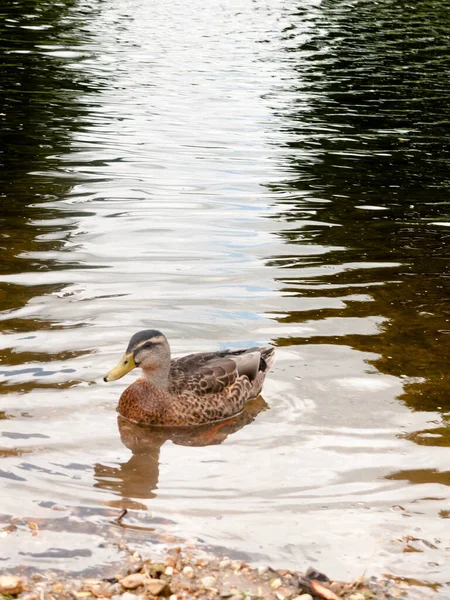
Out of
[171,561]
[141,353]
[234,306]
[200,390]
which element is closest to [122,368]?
[141,353]

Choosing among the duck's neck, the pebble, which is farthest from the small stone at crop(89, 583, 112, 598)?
the duck's neck

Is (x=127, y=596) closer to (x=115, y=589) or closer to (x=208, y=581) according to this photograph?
(x=115, y=589)

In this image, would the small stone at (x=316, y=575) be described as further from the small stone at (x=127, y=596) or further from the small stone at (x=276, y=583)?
the small stone at (x=127, y=596)

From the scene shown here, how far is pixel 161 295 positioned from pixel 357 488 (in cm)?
435

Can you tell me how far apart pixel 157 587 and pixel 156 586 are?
11 mm

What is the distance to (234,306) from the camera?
11297 millimetres

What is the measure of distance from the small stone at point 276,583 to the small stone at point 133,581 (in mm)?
766

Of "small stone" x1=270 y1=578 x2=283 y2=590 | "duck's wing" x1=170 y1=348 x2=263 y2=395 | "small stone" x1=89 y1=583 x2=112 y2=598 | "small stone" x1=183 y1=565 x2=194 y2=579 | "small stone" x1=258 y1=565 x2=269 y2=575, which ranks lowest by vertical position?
"duck's wing" x1=170 y1=348 x2=263 y2=395

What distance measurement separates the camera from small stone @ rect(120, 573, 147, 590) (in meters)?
6.08

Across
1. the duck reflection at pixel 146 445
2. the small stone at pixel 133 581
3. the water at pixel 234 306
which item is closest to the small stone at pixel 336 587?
the water at pixel 234 306

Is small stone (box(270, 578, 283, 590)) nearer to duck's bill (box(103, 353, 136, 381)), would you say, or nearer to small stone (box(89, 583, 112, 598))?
small stone (box(89, 583, 112, 598))

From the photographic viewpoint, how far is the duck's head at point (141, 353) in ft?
29.2

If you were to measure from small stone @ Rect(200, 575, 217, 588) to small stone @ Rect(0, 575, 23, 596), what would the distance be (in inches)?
41.9

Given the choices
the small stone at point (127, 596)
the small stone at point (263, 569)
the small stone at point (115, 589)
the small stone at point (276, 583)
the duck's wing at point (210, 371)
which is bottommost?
the duck's wing at point (210, 371)
